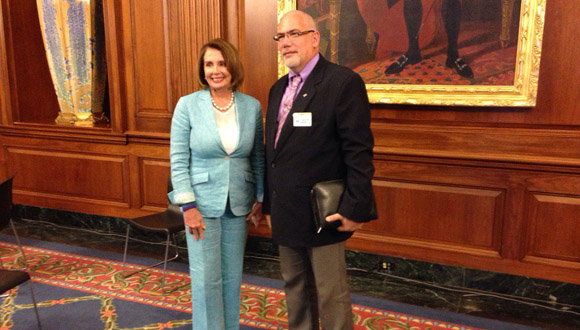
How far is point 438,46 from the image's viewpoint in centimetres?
320

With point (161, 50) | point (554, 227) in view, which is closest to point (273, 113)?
point (554, 227)

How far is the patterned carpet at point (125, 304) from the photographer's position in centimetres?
285

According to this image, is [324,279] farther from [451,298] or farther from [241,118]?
[451,298]

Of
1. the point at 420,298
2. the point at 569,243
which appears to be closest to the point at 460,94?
the point at 569,243

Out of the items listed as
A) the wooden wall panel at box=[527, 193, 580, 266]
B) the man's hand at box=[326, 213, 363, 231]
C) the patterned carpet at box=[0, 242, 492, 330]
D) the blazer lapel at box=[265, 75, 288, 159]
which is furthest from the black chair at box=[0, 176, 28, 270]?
the wooden wall panel at box=[527, 193, 580, 266]

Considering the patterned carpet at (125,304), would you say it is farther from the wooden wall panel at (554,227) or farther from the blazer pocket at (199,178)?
the blazer pocket at (199,178)

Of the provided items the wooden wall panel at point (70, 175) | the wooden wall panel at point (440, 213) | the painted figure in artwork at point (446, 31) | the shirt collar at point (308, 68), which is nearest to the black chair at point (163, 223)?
the wooden wall panel at point (70, 175)

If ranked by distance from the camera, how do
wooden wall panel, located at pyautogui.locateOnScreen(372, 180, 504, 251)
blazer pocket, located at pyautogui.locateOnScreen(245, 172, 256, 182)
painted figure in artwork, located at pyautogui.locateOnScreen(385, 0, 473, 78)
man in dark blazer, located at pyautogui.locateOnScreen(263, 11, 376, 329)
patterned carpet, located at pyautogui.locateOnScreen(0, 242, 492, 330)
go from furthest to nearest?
1. wooden wall panel, located at pyautogui.locateOnScreen(372, 180, 504, 251)
2. painted figure in artwork, located at pyautogui.locateOnScreen(385, 0, 473, 78)
3. patterned carpet, located at pyautogui.locateOnScreen(0, 242, 492, 330)
4. blazer pocket, located at pyautogui.locateOnScreen(245, 172, 256, 182)
5. man in dark blazer, located at pyautogui.locateOnScreen(263, 11, 376, 329)

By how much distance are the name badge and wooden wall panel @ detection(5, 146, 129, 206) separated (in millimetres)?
3003

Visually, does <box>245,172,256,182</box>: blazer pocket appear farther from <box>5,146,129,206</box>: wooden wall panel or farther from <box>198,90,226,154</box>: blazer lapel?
<box>5,146,129,206</box>: wooden wall panel

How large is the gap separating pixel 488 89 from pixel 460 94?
182 mm

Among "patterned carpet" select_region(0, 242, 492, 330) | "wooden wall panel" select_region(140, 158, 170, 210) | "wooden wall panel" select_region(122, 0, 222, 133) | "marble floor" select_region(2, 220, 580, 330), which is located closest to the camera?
"patterned carpet" select_region(0, 242, 492, 330)

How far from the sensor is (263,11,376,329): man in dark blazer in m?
1.91

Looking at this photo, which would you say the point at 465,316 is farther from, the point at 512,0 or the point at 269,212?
the point at 512,0
